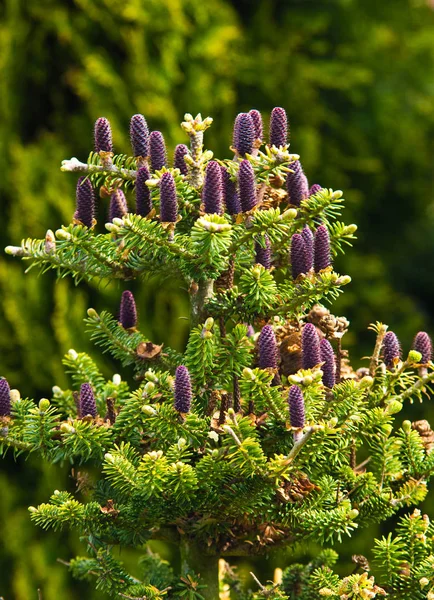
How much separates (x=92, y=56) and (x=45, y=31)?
31 cm

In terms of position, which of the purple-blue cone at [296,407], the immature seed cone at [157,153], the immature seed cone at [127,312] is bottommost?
the purple-blue cone at [296,407]

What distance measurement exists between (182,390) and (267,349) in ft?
0.51

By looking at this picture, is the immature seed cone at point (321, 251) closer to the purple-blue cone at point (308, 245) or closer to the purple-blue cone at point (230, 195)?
the purple-blue cone at point (308, 245)

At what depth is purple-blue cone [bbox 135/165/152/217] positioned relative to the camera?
4.92ft

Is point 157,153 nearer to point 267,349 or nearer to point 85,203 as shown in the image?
point 85,203

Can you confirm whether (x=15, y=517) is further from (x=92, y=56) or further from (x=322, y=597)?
(x=322, y=597)

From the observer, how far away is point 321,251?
1521mm

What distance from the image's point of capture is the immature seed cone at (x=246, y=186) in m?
1.40

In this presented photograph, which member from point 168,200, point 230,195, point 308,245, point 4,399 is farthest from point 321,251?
point 4,399

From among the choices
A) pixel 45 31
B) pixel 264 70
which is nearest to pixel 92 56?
pixel 45 31

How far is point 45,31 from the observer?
13.5ft

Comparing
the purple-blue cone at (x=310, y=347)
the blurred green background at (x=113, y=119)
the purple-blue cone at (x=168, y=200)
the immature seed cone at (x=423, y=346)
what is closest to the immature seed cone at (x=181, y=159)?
the purple-blue cone at (x=168, y=200)

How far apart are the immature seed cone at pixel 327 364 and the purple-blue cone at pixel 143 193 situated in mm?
377

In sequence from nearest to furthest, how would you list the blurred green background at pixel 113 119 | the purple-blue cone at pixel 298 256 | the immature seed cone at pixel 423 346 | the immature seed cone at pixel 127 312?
the purple-blue cone at pixel 298 256 → the immature seed cone at pixel 423 346 → the immature seed cone at pixel 127 312 → the blurred green background at pixel 113 119
